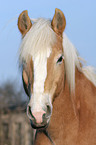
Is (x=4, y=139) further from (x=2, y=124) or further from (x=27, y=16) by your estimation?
(x=27, y=16)

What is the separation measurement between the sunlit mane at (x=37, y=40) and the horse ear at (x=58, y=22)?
79mm

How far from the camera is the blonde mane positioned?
13.4 feet

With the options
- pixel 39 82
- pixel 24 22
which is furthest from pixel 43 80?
pixel 24 22

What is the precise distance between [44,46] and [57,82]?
50cm

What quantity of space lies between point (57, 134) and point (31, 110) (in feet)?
2.34

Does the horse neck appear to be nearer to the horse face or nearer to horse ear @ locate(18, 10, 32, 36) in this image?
the horse face

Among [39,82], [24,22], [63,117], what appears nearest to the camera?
[39,82]

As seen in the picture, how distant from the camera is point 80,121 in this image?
423 centimetres

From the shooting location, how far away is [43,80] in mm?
3846

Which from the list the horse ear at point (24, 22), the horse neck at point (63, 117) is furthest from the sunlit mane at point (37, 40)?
the horse neck at point (63, 117)

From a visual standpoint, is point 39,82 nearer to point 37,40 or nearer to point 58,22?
point 37,40

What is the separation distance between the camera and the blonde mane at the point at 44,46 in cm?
407

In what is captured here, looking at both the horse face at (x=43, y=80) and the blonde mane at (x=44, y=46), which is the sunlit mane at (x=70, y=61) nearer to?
the blonde mane at (x=44, y=46)

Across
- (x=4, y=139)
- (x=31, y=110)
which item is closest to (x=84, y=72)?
(x=31, y=110)
